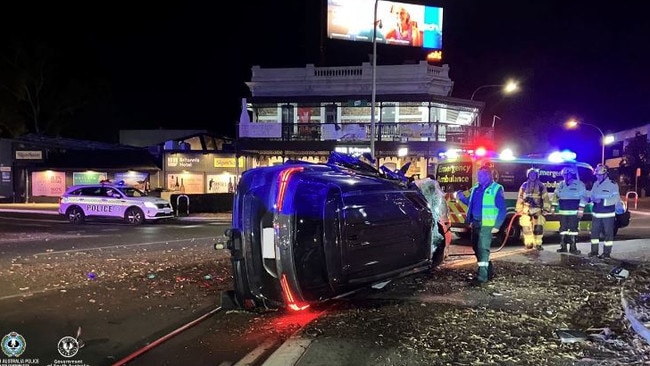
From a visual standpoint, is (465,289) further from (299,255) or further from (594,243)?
(594,243)

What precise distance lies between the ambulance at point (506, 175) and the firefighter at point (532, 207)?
51.1 inches

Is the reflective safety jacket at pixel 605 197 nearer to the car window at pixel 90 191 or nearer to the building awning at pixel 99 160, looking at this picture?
the car window at pixel 90 191

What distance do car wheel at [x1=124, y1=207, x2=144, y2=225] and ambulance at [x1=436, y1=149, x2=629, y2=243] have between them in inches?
458

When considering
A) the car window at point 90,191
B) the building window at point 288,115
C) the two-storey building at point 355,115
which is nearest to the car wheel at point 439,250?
the car window at point 90,191

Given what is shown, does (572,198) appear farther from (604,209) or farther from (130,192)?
(130,192)

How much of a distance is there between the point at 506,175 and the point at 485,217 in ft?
18.6

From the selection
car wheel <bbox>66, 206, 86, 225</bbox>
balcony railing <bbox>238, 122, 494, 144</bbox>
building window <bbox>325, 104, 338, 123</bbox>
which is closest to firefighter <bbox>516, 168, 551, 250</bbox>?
car wheel <bbox>66, 206, 86, 225</bbox>

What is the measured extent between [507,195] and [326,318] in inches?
314

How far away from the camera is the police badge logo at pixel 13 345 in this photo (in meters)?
4.90

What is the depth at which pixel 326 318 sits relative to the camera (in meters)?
5.79

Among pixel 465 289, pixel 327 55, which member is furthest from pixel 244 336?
pixel 327 55

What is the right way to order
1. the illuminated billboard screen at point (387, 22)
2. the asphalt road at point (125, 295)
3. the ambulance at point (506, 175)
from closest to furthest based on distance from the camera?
the asphalt road at point (125, 295), the ambulance at point (506, 175), the illuminated billboard screen at point (387, 22)

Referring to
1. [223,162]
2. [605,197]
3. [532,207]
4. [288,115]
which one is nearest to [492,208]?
[605,197]

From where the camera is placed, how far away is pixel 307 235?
17.2 ft
